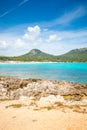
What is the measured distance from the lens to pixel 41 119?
1759cm

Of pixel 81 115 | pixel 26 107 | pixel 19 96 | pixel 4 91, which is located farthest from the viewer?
pixel 4 91

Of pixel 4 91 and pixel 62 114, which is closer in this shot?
pixel 62 114

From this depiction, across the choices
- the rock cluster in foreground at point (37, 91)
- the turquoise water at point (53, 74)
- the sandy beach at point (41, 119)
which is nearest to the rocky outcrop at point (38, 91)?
the rock cluster in foreground at point (37, 91)

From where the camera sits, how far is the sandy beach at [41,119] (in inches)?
623

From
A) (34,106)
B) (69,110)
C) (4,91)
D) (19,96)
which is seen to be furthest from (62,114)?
(4,91)

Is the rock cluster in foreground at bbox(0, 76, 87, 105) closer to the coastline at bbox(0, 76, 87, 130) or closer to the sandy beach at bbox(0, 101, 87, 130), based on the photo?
the coastline at bbox(0, 76, 87, 130)

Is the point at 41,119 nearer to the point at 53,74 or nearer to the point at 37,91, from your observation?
the point at 37,91

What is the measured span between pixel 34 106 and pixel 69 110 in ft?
16.2

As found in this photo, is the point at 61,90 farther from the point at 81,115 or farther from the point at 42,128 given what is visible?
the point at 42,128

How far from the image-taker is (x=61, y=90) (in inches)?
1270

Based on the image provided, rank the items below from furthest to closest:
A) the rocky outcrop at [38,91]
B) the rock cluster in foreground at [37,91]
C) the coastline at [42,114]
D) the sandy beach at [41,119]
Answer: the rocky outcrop at [38,91] → the rock cluster in foreground at [37,91] → the coastline at [42,114] → the sandy beach at [41,119]

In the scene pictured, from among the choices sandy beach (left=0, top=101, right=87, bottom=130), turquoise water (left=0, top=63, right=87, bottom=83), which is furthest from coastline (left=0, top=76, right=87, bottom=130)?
turquoise water (left=0, top=63, right=87, bottom=83)

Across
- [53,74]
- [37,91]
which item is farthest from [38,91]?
[53,74]

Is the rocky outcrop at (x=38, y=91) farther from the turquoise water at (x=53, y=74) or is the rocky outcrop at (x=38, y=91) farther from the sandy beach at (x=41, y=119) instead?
the turquoise water at (x=53, y=74)
